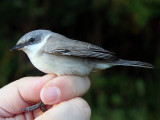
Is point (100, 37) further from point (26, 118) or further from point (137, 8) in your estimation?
point (26, 118)

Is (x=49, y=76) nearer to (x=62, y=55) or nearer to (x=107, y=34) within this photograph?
(x=62, y=55)

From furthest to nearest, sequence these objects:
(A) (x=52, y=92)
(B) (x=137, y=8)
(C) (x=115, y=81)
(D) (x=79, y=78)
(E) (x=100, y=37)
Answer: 1. (E) (x=100, y=37)
2. (C) (x=115, y=81)
3. (B) (x=137, y=8)
4. (D) (x=79, y=78)
5. (A) (x=52, y=92)

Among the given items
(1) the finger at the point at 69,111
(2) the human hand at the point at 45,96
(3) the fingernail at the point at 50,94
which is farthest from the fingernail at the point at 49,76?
(1) the finger at the point at 69,111

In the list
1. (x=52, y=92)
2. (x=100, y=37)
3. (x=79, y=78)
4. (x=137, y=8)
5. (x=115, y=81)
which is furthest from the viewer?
(x=100, y=37)

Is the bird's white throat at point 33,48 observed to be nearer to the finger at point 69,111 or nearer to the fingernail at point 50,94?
the fingernail at point 50,94

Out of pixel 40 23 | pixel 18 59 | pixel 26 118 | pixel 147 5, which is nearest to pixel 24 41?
pixel 26 118

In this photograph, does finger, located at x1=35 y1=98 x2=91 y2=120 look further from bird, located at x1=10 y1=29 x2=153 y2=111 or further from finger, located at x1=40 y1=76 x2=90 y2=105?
bird, located at x1=10 y1=29 x2=153 y2=111
